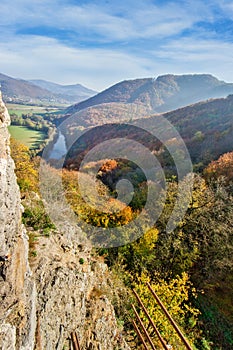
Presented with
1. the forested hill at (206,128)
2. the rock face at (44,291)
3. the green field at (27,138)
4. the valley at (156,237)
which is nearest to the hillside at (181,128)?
the forested hill at (206,128)

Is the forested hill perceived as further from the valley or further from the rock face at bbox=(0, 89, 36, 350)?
the rock face at bbox=(0, 89, 36, 350)

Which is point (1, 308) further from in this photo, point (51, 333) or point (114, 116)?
point (114, 116)

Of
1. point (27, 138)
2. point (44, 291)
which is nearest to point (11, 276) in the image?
point (44, 291)

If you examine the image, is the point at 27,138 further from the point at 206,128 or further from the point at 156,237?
the point at 156,237

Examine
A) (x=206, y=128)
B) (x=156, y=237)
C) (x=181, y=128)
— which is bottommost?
(x=156, y=237)

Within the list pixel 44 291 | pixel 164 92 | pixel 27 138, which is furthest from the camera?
pixel 164 92

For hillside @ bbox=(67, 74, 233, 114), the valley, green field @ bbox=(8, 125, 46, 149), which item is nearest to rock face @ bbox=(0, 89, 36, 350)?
the valley

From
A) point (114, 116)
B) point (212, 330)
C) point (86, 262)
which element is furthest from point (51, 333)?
point (114, 116)
